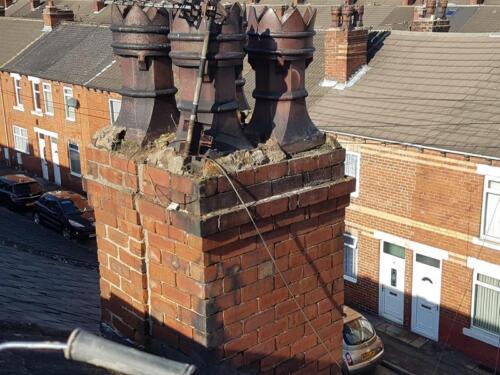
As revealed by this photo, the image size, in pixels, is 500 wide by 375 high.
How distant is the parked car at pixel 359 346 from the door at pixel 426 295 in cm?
261

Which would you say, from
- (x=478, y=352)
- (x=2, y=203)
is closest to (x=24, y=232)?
(x=478, y=352)

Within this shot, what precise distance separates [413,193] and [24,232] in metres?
9.13

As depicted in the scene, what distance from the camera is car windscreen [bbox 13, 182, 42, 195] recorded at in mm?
25453

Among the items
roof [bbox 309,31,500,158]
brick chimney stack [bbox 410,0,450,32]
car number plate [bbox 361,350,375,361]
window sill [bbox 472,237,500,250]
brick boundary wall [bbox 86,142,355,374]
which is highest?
brick chimney stack [bbox 410,0,450,32]

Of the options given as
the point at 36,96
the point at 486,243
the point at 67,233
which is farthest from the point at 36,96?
the point at 486,243

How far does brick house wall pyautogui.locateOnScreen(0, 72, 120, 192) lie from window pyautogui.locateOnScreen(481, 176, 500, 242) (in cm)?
1586

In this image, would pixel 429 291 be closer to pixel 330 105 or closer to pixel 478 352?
pixel 478 352

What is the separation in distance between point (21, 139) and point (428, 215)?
81.0ft

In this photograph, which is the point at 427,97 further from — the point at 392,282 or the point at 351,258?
the point at 392,282

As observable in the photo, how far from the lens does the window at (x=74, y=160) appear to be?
2866 centimetres

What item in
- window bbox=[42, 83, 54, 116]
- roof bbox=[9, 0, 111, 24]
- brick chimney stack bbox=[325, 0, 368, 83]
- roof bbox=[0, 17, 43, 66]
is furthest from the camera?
roof bbox=[9, 0, 111, 24]

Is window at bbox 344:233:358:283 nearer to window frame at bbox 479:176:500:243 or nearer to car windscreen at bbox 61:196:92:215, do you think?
window frame at bbox 479:176:500:243

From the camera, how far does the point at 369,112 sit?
16672 mm

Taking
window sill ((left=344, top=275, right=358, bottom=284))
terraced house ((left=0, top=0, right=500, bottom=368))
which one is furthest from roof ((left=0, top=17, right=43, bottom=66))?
window sill ((left=344, top=275, right=358, bottom=284))
